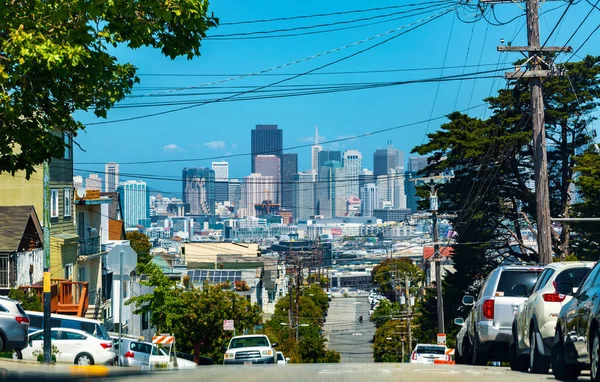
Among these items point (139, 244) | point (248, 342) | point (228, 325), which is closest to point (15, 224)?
point (228, 325)

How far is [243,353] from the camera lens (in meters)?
31.9

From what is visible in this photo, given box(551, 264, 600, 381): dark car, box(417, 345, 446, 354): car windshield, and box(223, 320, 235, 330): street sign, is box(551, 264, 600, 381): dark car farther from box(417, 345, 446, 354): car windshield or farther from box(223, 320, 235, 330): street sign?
box(223, 320, 235, 330): street sign

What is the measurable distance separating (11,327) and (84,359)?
5.69 m

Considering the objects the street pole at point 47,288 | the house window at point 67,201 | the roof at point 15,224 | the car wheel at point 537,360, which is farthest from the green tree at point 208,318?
the car wheel at point 537,360

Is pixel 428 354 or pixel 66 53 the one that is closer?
pixel 66 53

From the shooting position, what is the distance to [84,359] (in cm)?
2769

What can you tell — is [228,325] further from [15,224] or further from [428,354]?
[428,354]

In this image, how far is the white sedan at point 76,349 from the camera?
27.6 metres

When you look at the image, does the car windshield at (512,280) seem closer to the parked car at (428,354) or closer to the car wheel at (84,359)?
the car wheel at (84,359)

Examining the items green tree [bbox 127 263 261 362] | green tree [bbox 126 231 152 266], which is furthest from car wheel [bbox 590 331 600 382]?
green tree [bbox 126 231 152 266]

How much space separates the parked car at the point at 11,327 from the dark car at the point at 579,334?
1288 cm

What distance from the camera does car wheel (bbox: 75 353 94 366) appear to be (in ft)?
89.9

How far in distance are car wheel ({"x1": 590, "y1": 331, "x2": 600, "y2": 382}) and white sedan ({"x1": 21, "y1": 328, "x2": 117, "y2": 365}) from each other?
18044 millimetres

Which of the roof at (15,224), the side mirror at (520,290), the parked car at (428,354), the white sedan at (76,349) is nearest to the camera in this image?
the side mirror at (520,290)
